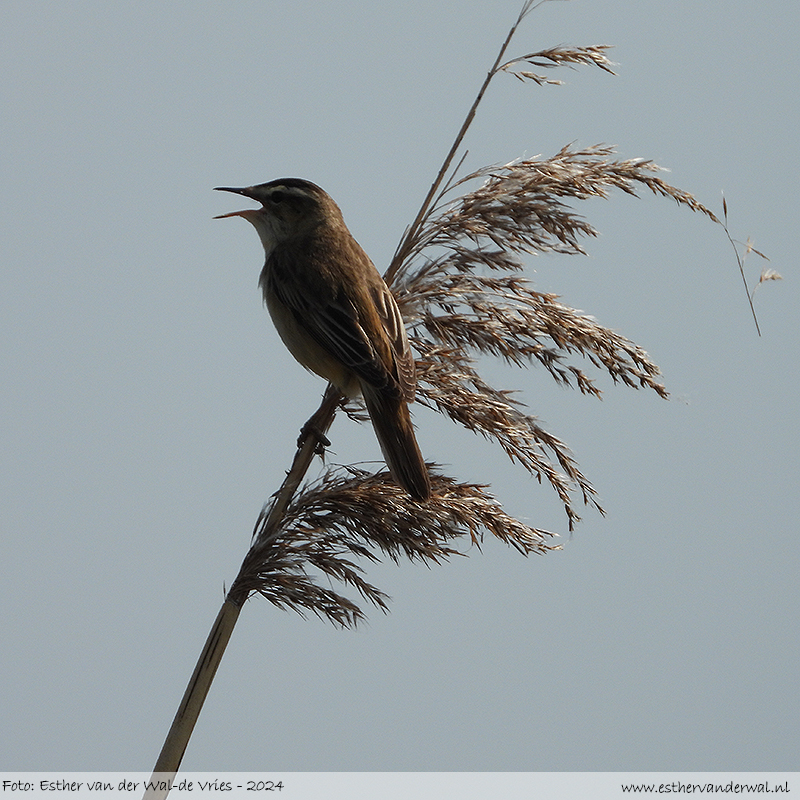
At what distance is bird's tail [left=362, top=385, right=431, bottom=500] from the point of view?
2605 millimetres

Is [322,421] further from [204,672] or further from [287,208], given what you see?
[287,208]

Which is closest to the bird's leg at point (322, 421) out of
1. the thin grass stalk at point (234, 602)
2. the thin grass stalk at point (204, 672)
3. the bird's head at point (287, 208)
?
the thin grass stalk at point (234, 602)

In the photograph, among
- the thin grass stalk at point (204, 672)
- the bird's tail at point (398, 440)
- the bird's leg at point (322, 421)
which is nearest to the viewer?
the thin grass stalk at point (204, 672)

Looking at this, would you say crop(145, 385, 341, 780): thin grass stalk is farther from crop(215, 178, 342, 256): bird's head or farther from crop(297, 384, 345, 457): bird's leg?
crop(215, 178, 342, 256): bird's head

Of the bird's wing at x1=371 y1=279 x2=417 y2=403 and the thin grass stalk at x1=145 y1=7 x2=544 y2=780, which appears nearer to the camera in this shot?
the thin grass stalk at x1=145 y1=7 x2=544 y2=780

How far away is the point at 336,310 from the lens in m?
3.43

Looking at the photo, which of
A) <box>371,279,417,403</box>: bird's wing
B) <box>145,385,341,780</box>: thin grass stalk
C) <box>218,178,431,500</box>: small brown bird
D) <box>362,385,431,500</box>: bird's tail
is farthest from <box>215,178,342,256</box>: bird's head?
<box>145,385,341,780</box>: thin grass stalk

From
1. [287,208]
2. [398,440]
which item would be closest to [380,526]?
[398,440]

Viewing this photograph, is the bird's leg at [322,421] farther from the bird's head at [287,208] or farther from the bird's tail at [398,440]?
the bird's head at [287,208]

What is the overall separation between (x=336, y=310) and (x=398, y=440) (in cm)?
76

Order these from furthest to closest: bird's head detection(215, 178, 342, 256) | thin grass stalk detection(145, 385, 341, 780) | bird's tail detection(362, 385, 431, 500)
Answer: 1. bird's head detection(215, 178, 342, 256)
2. bird's tail detection(362, 385, 431, 500)
3. thin grass stalk detection(145, 385, 341, 780)

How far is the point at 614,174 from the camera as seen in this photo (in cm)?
277

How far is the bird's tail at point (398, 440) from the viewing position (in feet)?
8.55

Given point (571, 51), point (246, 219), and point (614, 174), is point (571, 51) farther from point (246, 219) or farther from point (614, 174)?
point (246, 219)
